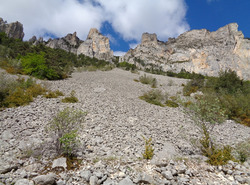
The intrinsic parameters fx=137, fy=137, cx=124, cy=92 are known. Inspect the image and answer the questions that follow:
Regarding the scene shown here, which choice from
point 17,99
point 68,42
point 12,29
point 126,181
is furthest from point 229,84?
point 68,42

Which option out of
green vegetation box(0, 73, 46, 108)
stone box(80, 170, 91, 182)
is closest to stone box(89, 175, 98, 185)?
stone box(80, 170, 91, 182)

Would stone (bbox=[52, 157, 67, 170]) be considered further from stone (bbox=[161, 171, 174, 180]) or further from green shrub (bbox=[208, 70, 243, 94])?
green shrub (bbox=[208, 70, 243, 94])

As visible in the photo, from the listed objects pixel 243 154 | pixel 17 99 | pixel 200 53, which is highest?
pixel 200 53

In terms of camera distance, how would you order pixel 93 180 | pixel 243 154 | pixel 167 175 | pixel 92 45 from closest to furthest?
1. pixel 93 180
2. pixel 167 175
3. pixel 243 154
4. pixel 92 45

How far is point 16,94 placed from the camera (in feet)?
26.4

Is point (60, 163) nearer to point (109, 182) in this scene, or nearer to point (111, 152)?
point (109, 182)

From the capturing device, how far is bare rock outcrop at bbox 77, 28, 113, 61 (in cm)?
9219

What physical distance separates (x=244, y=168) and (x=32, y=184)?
5.99 metres

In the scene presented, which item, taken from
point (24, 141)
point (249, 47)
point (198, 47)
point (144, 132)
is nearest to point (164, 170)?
point (144, 132)

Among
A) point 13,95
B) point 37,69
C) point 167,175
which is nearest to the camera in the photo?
point 167,175

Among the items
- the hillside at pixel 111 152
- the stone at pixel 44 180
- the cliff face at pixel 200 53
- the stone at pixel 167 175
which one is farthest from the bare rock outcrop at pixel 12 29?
the stone at pixel 167 175

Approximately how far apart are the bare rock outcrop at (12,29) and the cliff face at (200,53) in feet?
203

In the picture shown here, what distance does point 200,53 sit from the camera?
103m

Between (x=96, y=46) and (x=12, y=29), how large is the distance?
4764 centimetres
